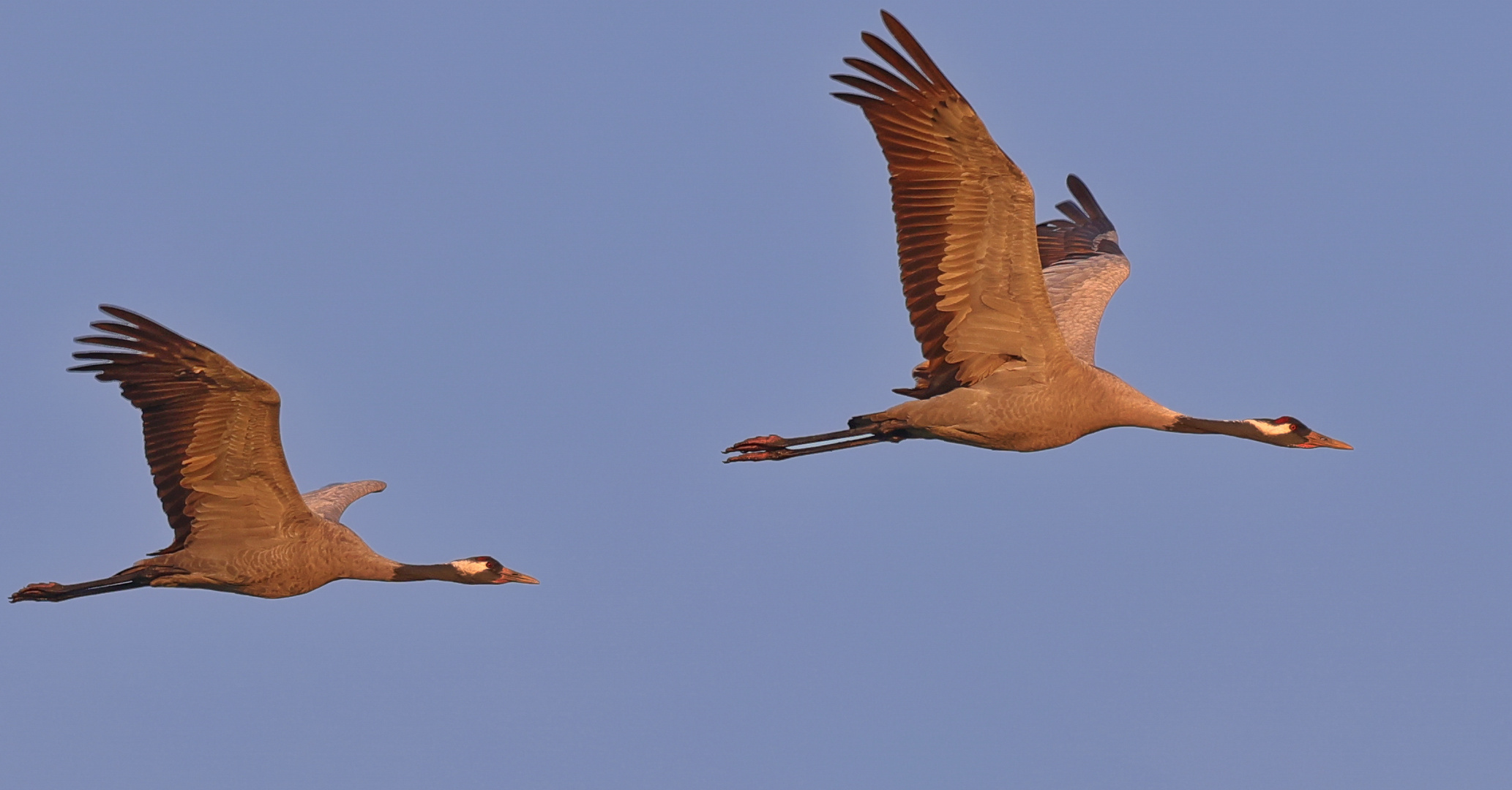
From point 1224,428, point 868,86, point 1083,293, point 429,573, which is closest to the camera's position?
point 868,86

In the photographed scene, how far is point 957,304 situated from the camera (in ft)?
46.5

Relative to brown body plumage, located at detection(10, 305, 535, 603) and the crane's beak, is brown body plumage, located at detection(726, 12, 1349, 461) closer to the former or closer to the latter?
the crane's beak

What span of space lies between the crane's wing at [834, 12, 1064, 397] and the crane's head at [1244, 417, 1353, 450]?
1817 mm

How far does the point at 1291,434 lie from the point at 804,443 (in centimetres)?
334

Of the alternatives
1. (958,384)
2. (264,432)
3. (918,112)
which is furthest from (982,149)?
(264,432)

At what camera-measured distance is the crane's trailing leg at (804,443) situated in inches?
583

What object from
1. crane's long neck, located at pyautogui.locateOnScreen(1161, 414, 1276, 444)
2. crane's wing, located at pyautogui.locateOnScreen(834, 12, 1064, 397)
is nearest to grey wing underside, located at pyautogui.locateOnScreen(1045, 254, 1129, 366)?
crane's long neck, located at pyautogui.locateOnScreen(1161, 414, 1276, 444)

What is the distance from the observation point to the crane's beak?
15.2 meters

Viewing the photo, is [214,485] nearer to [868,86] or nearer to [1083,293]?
[868,86]

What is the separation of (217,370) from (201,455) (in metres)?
0.74

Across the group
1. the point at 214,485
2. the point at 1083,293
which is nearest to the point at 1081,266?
the point at 1083,293

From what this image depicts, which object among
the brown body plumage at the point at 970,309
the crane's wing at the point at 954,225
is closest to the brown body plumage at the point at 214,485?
the brown body plumage at the point at 970,309

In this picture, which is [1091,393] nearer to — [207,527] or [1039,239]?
[1039,239]

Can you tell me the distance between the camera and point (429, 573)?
15453mm
